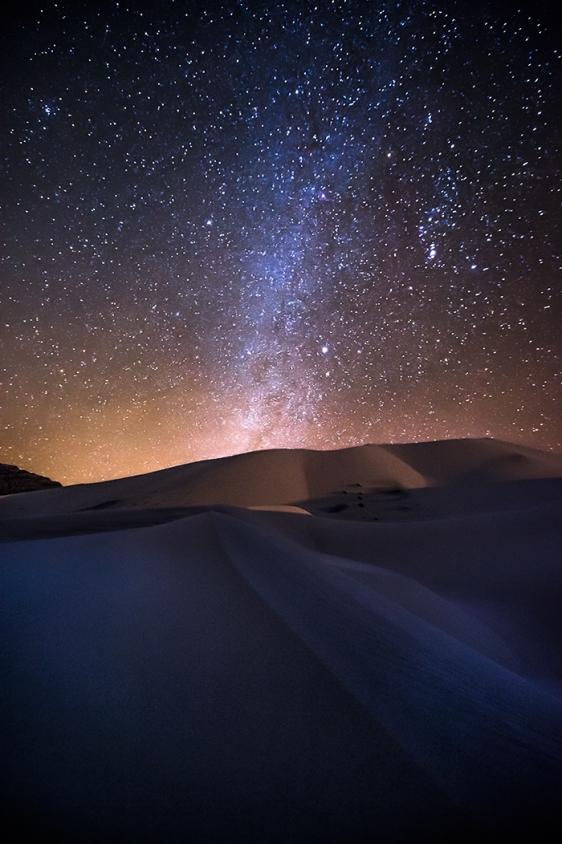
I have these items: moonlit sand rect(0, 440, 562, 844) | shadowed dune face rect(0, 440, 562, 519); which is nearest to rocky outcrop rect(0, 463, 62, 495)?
shadowed dune face rect(0, 440, 562, 519)

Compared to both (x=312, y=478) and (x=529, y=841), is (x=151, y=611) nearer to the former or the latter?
(x=529, y=841)

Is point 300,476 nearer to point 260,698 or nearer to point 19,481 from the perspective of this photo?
point 260,698

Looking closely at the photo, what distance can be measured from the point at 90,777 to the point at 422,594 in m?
1.60

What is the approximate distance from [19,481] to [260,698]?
1446cm

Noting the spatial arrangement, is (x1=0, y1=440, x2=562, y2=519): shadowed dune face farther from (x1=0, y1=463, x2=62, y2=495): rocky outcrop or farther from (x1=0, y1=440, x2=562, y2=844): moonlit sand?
(x1=0, y1=463, x2=62, y2=495): rocky outcrop

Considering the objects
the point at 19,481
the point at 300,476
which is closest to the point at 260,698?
the point at 300,476

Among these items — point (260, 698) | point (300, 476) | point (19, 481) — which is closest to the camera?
point (260, 698)

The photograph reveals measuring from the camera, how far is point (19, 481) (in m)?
12.2

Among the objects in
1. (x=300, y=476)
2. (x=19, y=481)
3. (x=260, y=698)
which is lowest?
(x=260, y=698)

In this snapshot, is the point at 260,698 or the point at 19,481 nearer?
the point at 260,698

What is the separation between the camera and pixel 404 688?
0.86 meters

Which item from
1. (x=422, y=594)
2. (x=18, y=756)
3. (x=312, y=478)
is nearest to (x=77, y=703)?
(x=18, y=756)

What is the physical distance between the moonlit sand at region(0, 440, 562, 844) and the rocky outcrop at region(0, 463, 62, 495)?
483 inches

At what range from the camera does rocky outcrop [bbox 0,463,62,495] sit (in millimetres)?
11664
